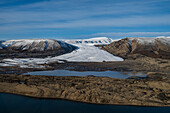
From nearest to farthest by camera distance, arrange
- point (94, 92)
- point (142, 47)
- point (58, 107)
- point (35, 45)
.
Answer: point (58, 107)
point (94, 92)
point (142, 47)
point (35, 45)

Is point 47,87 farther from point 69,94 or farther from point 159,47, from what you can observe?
point 159,47

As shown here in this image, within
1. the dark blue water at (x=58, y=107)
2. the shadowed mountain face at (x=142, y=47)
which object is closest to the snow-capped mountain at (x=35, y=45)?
the shadowed mountain face at (x=142, y=47)

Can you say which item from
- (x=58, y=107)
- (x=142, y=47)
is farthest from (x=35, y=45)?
(x=58, y=107)

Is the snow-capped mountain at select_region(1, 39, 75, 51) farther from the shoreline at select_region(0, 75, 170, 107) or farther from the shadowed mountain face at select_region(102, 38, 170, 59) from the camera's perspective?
Answer: the shoreline at select_region(0, 75, 170, 107)

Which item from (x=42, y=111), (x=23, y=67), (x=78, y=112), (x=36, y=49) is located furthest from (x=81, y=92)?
(x=36, y=49)

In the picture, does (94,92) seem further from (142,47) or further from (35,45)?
(35,45)

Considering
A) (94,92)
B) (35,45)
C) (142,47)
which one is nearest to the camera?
(94,92)

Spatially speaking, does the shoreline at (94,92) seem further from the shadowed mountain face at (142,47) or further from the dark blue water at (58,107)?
the shadowed mountain face at (142,47)

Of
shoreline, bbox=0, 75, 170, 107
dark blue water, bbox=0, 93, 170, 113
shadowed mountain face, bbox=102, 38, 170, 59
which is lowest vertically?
dark blue water, bbox=0, 93, 170, 113

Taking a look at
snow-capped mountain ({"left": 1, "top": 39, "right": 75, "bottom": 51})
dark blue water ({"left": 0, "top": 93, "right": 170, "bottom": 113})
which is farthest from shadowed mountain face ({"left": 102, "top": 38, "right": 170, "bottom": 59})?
dark blue water ({"left": 0, "top": 93, "right": 170, "bottom": 113})

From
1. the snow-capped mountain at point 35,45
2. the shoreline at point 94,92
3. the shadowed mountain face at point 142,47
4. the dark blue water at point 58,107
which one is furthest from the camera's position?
the snow-capped mountain at point 35,45
